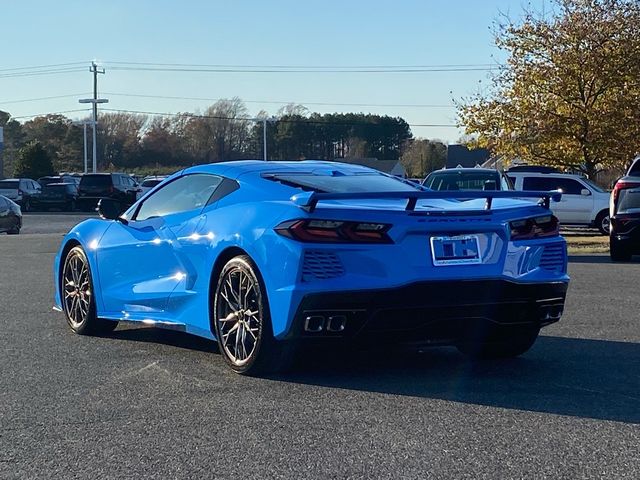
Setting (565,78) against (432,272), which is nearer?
(432,272)

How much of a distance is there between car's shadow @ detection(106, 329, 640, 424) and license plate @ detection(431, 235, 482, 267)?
73 cm

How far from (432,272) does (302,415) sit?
3.89ft

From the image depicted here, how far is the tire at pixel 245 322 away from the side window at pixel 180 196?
823 millimetres

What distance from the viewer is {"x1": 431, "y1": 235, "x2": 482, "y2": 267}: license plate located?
5.73 metres

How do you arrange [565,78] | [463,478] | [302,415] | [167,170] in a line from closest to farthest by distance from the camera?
[463,478] < [302,415] < [565,78] < [167,170]

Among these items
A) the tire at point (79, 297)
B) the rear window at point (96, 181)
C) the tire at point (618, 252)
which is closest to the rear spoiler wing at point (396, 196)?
the tire at point (79, 297)

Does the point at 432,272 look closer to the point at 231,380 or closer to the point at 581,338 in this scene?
the point at 231,380

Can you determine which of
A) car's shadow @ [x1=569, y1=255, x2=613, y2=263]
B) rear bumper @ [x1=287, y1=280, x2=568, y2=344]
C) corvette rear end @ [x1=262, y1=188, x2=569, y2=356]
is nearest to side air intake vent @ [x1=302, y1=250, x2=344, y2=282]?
corvette rear end @ [x1=262, y1=188, x2=569, y2=356]

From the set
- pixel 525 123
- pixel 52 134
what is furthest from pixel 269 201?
pixel 52 134

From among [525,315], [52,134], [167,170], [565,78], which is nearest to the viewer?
[525,315]

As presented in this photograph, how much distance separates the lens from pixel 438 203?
6203 millimetres

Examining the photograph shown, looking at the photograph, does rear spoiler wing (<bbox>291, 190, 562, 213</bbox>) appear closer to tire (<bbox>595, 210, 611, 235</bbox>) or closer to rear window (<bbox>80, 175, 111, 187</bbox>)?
tire (<bbox>595, 210, 611, 235</bbox>)

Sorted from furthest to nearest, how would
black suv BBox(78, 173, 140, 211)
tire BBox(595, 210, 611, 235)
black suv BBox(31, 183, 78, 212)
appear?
black suv BBox(31, 183, 78, 212)
black suv BBox(78, 173, 140, 211)
tire BBox(595, 210, 611, 235)

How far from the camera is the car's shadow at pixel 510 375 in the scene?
538 cm
